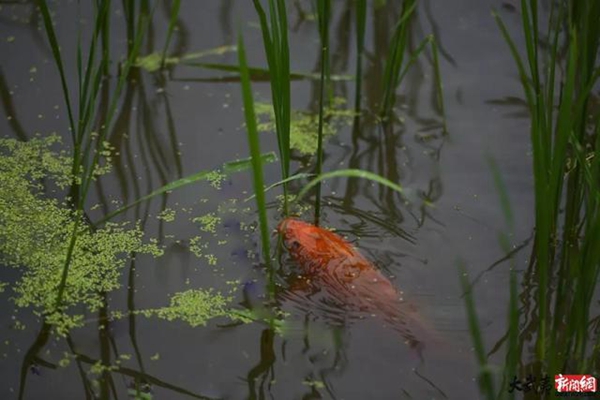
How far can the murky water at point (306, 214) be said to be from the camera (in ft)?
5.74

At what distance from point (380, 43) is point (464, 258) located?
2.85ft

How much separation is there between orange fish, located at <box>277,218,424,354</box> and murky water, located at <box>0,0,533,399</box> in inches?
1.1

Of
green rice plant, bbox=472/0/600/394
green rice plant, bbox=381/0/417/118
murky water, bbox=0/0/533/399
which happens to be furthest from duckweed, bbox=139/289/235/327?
green rice plant, bbox=381/0/417/118

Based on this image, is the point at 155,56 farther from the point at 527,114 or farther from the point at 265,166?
the point at 527,114

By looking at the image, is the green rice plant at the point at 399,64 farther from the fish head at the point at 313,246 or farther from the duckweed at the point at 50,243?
the duckweed at the point at 50,243

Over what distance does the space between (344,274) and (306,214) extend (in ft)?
0.77

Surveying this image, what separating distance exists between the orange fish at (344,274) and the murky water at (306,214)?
29mm

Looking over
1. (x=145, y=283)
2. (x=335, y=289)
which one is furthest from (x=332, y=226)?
(x=145, y=283)

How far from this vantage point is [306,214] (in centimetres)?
211

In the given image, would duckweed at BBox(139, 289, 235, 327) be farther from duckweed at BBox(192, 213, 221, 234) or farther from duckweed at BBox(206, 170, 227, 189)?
duckweed at BBox(206, 170, 227, 189)

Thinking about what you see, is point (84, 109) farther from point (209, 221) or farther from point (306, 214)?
point (306, 214)

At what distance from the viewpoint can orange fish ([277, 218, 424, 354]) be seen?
1.86 meters

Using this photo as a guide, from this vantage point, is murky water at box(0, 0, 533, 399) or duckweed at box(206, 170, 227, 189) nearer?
murky water at box(0, 0, 533, 399)

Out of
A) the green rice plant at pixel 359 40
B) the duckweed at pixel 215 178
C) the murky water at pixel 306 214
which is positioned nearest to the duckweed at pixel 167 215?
the murky water at pixel 306 214
